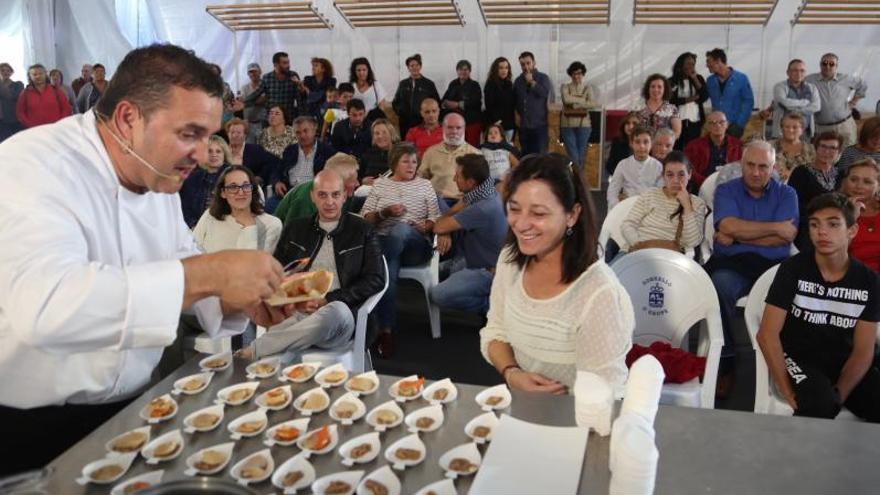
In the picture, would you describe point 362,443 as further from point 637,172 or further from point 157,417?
point 637,172

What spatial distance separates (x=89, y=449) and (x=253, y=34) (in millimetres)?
11504

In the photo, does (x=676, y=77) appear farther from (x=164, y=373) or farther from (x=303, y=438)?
(x=303, y=438)

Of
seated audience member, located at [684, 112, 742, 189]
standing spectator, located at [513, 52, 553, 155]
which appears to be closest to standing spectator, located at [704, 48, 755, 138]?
standing spectator, located at [513, 52, 553, 155]

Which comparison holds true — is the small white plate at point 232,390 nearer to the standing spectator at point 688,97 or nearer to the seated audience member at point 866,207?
the seated audience member at point 866,207

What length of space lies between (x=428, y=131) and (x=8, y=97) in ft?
24.7

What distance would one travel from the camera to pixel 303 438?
1521 mm

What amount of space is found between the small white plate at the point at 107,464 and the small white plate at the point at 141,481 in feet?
0.11

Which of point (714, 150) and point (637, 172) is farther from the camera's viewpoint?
point (714, 150)

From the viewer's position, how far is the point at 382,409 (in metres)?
1.65

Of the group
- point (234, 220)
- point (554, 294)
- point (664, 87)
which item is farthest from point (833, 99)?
point (554, 294)

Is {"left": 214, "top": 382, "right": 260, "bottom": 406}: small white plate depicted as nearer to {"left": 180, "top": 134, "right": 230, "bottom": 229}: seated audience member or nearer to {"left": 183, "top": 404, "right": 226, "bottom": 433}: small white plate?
{"left": 183, "top": 404, "right": 226, "bottom": 433}: small white plate

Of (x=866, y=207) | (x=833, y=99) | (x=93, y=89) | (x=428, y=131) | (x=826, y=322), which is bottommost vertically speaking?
(x=826, y=322)

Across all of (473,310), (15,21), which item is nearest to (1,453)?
(473,310)

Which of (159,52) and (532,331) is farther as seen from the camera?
(532,331)
